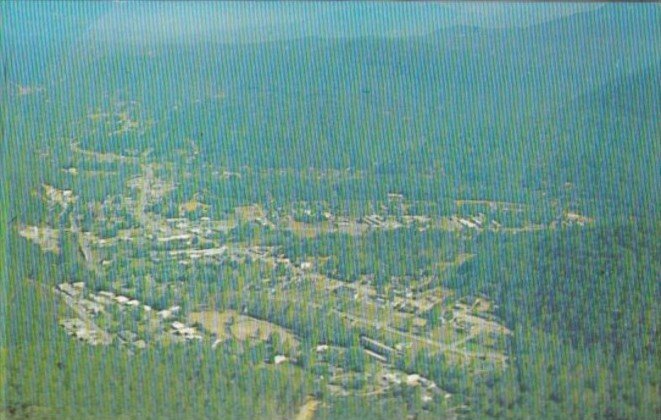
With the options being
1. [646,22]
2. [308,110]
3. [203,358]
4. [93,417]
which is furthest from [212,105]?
[646,22]

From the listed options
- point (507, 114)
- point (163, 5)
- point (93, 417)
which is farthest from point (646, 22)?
point (93, 417)

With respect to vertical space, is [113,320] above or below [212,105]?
below

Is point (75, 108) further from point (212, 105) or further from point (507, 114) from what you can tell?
point (507, 114)

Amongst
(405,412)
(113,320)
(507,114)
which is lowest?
(405,412)

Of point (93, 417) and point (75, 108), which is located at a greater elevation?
point (75, 108)

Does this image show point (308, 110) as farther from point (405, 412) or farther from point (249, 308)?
point (405, 412)

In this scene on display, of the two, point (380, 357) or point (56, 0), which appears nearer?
point (380, 357)

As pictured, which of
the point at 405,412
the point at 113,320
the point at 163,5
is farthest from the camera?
the point at 163,5

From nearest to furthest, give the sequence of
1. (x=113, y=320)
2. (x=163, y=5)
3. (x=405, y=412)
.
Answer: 1. (x=405, y=412)
2. (x=113, y=320)
3. (x=163, y=5)

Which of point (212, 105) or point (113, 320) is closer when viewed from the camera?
point (113, 320)
